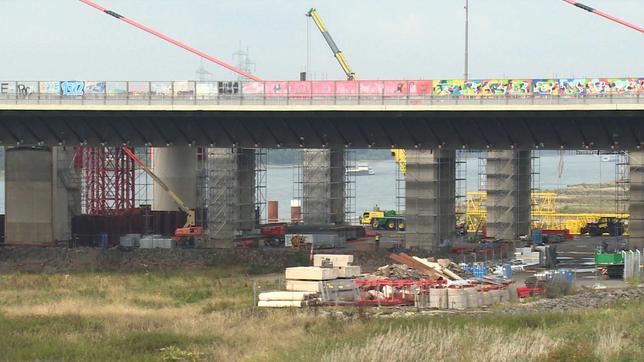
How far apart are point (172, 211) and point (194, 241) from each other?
47.4 ft

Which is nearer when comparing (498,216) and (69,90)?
(69,90)

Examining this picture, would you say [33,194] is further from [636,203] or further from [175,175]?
[636,203]

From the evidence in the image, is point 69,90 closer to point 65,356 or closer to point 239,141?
point 239,141

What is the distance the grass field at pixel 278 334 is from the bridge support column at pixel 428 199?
35.7 meters

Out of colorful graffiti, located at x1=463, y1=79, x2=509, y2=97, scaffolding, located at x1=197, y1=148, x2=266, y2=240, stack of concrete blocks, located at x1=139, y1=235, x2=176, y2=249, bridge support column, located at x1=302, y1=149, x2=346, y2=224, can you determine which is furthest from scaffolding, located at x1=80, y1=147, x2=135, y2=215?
colorful graffiti, located at x1=463, y1=79, x2=509, y2=97

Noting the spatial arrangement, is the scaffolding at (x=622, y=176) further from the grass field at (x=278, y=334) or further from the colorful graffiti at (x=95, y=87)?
the grass field at (x=278, y=334)

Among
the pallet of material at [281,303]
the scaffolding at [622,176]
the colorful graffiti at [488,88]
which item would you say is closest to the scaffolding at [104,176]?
the colorful graffiti at [488,88]

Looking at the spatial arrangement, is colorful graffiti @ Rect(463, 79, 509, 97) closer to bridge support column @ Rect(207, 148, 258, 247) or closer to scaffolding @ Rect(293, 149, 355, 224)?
bridge support column @ Rect(207, 148, 258, 247)

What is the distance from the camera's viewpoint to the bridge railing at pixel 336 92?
78.3 m

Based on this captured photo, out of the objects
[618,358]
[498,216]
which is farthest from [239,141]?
[618,358]

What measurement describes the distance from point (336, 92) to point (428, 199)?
17.9 meters

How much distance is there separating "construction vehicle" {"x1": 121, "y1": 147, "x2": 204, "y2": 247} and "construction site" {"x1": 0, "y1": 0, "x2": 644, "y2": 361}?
0.26m

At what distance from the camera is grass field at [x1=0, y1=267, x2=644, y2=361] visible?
37984 millimetres

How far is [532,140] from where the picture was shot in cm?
8300
